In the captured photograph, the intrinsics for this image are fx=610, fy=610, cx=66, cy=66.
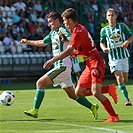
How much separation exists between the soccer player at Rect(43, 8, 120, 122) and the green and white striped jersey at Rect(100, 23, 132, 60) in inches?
145

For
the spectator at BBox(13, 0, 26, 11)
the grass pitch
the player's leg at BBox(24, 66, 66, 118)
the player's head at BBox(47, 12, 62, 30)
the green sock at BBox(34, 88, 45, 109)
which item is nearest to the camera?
the grass pitch

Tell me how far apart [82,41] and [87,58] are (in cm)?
43

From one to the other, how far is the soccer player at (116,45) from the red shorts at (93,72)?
335 centimetres

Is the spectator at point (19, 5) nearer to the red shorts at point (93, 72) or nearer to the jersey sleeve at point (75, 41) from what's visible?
the red shorts at point (93, 72)

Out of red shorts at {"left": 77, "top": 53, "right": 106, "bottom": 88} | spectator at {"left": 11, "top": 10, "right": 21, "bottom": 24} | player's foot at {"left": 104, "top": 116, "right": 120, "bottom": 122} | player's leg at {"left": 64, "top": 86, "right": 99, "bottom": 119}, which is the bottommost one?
player's foot at {"left": 104, "top": 116, "right": 120, "bottom": 122}

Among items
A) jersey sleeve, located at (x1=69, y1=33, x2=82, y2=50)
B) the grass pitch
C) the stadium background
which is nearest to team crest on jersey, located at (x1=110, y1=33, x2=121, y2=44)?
A: the grass pitch

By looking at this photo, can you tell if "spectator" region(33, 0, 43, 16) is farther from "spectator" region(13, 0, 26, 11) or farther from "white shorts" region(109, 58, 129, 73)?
"white shorts" region(109, 58, 129, 73)

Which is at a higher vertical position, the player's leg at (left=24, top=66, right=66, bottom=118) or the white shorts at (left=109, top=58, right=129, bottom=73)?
the white shorts at (left=109, top=58, right=129, bottom=73)

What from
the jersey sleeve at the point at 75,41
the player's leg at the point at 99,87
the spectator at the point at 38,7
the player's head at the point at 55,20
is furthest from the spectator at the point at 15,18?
the jersey sleeve at the point at 75,41

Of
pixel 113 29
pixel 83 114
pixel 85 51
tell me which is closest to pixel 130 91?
pixel 113 29

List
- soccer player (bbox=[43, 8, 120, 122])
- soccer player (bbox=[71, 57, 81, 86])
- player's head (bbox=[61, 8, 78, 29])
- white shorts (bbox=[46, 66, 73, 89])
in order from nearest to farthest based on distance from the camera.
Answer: soccer player (bbox=[43, 8, 120, 122])
player's head (bbox=[61, 8, 78, 29])
white shorts (bbox=[46, 66, 73, 89])
soccer player (bbox=[71, 57, 81, 86])

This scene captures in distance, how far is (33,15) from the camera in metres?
27.8

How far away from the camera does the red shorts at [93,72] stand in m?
11.5

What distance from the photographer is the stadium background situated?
2580 centimetres
